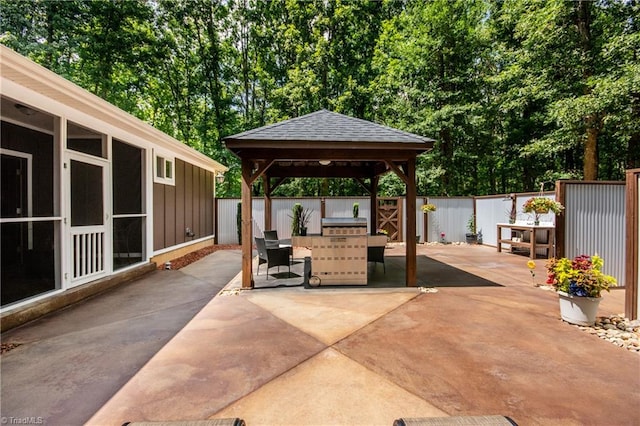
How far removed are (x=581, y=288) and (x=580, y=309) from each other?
0.25 m

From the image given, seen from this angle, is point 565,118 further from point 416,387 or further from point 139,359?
point 139,359

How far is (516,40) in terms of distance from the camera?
13.6 m

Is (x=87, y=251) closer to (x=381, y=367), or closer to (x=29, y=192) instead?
(x=29, y=192)

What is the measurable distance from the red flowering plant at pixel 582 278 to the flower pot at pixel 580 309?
55 millimetres

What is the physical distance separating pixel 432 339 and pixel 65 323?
13.7 ft

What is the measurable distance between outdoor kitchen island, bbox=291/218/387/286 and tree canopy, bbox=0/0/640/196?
927 cm

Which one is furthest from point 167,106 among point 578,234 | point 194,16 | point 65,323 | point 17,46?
point 578,234

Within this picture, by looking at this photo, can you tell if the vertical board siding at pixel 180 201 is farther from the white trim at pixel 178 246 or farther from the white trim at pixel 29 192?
the white trim at pixel 29 192

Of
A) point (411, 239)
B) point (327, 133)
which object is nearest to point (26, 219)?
point (327, 133)

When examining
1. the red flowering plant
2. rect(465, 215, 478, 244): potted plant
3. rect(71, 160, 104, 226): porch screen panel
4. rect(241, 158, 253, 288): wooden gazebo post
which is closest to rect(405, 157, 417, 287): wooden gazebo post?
the red flowering plant

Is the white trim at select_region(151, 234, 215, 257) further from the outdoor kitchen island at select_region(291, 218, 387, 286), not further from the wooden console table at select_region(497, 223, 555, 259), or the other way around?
the wooden console table at select_region(497, 223, 555, 259)

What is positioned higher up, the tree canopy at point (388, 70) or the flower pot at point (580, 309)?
the tree canopy at point (388, 70)

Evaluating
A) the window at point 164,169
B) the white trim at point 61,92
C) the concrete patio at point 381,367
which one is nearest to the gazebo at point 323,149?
the concrete patio at point 381,367

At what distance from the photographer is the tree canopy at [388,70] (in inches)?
403
